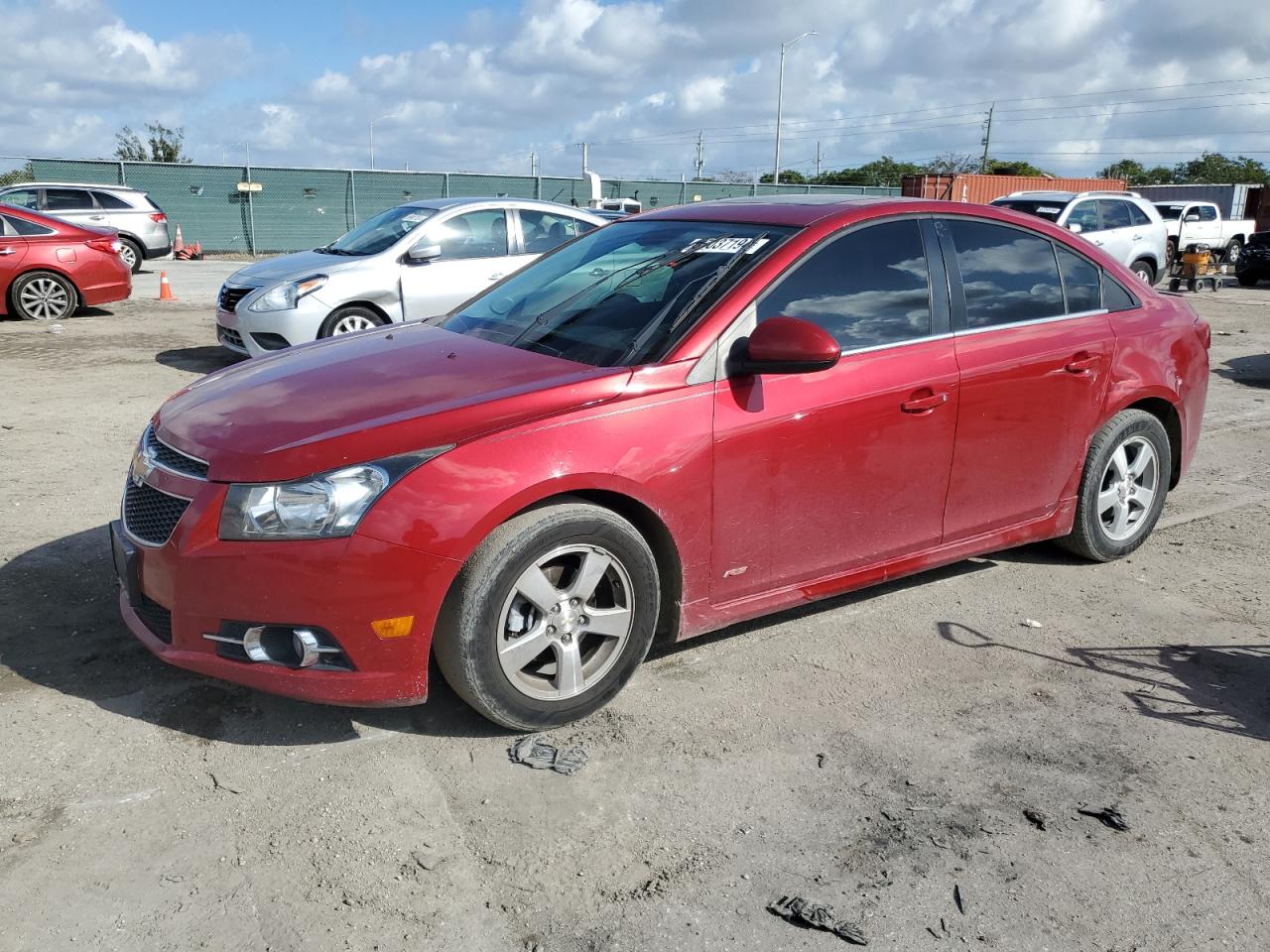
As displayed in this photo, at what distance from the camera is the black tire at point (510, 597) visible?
3.16 metres

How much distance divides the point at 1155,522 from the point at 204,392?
4.70 metres

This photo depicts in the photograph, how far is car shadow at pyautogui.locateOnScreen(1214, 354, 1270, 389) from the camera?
34.2ft

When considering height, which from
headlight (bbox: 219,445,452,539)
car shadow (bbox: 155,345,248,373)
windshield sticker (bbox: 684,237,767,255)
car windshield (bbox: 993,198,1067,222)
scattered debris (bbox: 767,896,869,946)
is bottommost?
scattered debris (bbox: 767,896,869,946)

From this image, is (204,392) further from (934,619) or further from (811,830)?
(934,619)

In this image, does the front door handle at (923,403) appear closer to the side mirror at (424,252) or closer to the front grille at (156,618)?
the front grille at (156,618)

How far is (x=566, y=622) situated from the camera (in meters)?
3.39

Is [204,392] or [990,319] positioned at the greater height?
[990,319]

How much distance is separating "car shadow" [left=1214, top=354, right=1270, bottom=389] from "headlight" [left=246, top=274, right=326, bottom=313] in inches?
350

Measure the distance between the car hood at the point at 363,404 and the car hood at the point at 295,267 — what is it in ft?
18.1

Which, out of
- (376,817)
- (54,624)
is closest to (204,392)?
(54,624)

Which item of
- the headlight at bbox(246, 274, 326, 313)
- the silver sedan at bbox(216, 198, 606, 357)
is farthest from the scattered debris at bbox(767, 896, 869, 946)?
the headlight at bbox(246, 274, 326, 313)

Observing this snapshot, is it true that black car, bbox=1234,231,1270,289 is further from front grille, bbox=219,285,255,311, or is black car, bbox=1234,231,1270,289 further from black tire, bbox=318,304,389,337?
front grille, bbox=219,285,255,311

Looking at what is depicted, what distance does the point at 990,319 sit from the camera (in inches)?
171

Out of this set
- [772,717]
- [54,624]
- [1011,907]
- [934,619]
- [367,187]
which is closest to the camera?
[1011,907]
